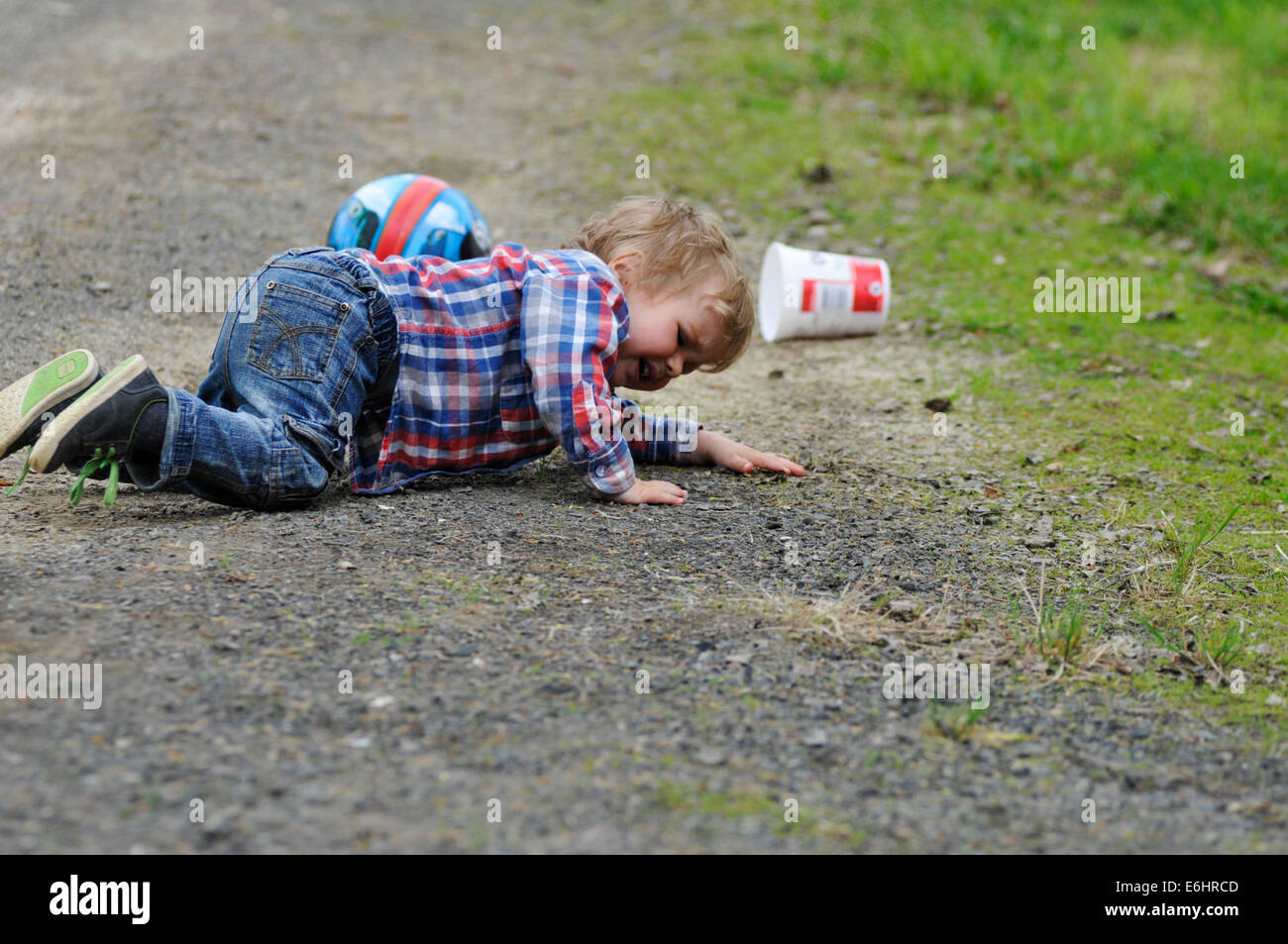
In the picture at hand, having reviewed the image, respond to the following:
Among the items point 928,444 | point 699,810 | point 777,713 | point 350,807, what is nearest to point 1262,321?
point 928,444

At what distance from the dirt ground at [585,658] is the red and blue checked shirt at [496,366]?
0.43ft

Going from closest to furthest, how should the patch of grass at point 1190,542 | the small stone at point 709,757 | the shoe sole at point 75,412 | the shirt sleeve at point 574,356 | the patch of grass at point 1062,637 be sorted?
the small stone at point 709,757 < the patch of grass at point 1062,637 < the shoe sole at point 75,412 < the patch of grass at point 1190,542 < the shirt sleeve at point 574,356

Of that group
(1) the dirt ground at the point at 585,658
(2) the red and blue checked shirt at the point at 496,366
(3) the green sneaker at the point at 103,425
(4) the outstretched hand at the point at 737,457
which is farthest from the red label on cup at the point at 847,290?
(3) the green sneaker at the point at 103,425

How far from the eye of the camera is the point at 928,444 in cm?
→ 411

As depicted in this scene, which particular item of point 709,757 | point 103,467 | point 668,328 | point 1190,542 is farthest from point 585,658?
point 1190,542

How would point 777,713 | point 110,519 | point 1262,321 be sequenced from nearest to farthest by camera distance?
point 777,713
point 110,519
point 1262,321

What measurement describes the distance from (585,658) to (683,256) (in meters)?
1.38

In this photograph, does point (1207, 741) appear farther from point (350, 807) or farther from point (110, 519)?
point (110, 519)

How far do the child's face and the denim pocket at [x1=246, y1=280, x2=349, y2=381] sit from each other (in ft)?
2.53

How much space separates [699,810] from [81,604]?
1.32 m

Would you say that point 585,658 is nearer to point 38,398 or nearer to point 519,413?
point 519,413

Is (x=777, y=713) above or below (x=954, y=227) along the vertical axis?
below

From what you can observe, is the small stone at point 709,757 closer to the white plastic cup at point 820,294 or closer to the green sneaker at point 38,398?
the green sneaker at point 38,398

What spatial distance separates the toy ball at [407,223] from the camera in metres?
4.08
